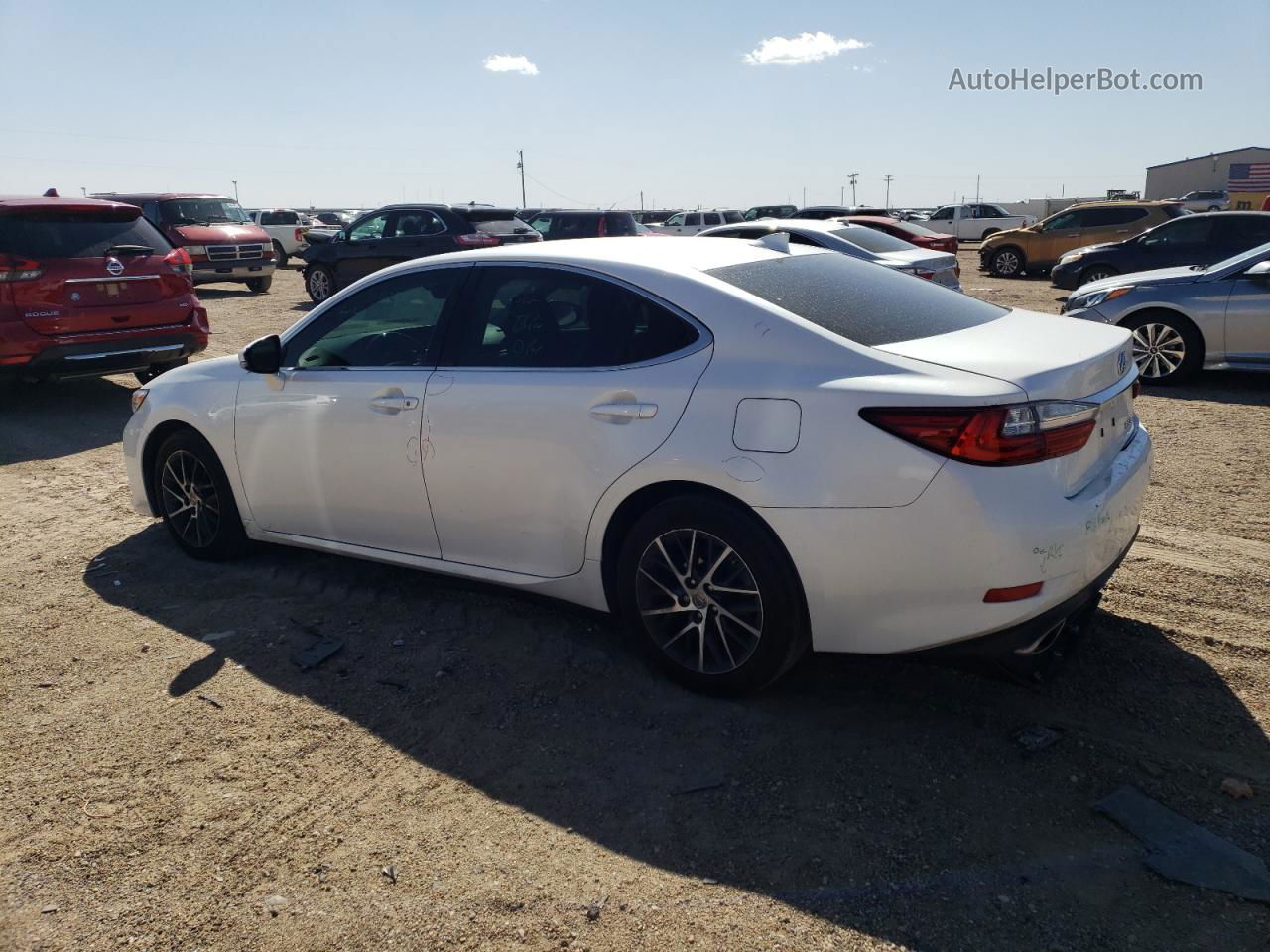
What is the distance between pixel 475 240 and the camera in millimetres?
16469

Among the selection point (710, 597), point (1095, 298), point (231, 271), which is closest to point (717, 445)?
point (710, 597)

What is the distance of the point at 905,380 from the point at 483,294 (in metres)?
1.88

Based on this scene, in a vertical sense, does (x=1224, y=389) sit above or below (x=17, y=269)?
below

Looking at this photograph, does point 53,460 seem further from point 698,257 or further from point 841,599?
point 841,599

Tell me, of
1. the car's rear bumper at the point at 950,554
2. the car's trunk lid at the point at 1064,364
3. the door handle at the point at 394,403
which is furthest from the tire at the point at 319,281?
the car's rear bumper at the point at 950,554

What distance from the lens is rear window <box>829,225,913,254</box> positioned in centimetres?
1290

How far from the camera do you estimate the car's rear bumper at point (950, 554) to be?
2986 millimetres

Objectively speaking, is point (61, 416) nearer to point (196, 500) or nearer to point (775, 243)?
point (196, 500)

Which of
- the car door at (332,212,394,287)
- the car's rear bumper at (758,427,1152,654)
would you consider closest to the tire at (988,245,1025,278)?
the car door at (332,212,394,287)

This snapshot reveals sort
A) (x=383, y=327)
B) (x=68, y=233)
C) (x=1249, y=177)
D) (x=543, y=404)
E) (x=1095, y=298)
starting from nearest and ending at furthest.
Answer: (x=543, y=404), (x=383, y=327), (x=68, y=233), (x=1095, y=298), (x=1249, y=177)

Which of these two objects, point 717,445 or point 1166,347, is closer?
point 717,445

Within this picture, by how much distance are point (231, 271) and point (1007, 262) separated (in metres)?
17.9

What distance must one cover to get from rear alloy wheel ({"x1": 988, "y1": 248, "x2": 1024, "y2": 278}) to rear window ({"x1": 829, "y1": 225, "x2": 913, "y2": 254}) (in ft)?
40.8

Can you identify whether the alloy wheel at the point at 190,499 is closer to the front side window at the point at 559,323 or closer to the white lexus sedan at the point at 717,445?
the white lexus sedan at the point at 717,445
